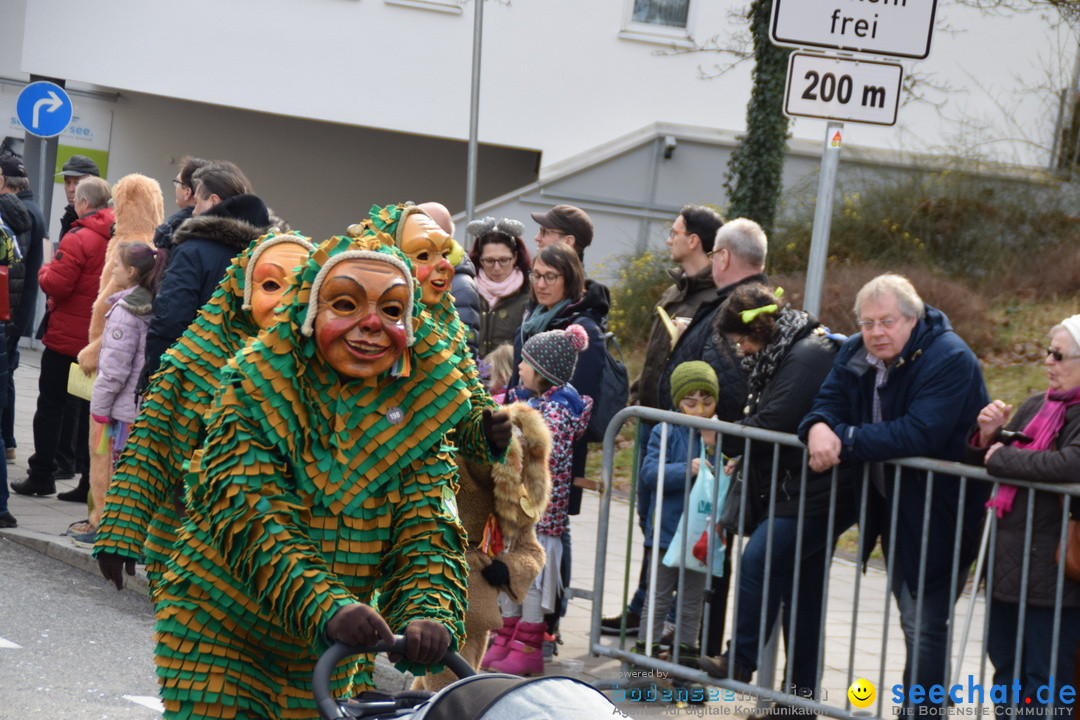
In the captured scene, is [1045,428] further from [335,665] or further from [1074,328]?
[335,665]

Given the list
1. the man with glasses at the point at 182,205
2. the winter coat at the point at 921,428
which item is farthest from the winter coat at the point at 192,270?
the winter coat at the point at 921,428

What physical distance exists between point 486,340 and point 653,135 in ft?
34.6

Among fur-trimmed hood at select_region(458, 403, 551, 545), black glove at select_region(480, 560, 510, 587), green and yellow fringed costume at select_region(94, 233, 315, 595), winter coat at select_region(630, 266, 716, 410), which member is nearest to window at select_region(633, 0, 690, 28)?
winter coat at select_region(630, 266, 716, 410)

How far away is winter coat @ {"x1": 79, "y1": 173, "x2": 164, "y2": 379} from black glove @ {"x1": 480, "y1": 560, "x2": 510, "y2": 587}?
382cm

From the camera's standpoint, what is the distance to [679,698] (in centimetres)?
601

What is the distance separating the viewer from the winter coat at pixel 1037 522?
4.80 m

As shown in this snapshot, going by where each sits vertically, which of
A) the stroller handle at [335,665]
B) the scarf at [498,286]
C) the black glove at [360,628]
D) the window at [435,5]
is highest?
the window at [435,5]

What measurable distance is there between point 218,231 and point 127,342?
1096 mm

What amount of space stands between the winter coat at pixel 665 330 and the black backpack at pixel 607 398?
0.40 feet

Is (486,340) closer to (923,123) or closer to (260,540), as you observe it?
(260,540)

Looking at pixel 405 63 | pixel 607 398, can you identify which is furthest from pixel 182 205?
pixel 405 63

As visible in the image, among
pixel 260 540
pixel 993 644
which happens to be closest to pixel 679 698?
pixel 993 644

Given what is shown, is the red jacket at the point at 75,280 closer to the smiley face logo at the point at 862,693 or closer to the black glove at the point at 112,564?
the black glove at the point at 112,564

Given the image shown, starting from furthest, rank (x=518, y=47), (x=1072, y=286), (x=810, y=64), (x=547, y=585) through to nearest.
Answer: (x=518, y=47)
(x=1072, y=286)
(x=547, y=585)
(x=810, y=64)
